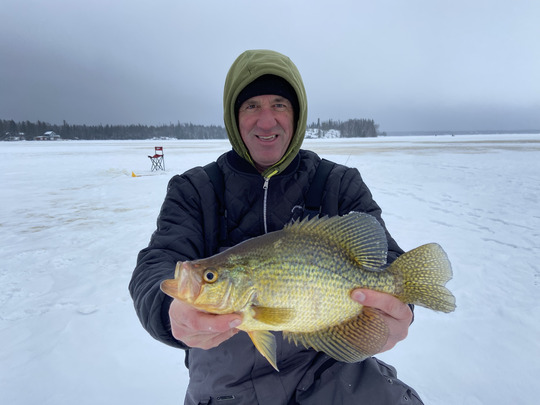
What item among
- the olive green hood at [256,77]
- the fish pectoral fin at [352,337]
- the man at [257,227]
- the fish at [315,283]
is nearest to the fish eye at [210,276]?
the fish at [315,283]

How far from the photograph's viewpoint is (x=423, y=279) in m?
1.75

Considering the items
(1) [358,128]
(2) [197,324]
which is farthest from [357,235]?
(1) [358,128]

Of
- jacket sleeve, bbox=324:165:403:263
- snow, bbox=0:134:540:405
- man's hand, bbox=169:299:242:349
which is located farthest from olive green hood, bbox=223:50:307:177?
snow, bbox=0:134:540:405

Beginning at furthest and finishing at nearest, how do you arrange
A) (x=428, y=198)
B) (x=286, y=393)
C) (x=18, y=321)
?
1. (x=428, y=198)
2. (x=18, y=321)
3. (x=286, y=393)

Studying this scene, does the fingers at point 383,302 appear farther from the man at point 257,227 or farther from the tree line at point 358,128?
the tree line at point 358,128

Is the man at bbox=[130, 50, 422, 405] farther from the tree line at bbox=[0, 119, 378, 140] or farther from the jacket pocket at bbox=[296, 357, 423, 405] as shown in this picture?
the tree line at bbox=[0, 119, 378, 140]

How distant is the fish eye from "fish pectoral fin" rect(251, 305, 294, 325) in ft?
0.77

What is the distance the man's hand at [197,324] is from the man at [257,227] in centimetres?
2

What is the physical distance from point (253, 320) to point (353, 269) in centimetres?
57

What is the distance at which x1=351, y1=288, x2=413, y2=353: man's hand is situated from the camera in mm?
1675

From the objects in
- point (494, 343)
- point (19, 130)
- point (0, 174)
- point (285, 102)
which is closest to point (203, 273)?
point (285, 102)

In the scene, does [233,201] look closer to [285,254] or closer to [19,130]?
[285,254]

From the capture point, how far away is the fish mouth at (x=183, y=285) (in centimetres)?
143

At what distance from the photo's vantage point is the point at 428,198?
352 inches
